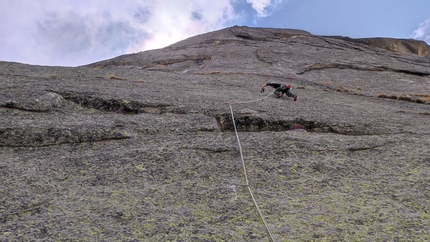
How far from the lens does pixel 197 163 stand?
6703 mm

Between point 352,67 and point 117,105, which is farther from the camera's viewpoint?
point 352,67

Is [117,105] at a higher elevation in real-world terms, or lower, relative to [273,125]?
higher

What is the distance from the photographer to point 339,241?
4.59m

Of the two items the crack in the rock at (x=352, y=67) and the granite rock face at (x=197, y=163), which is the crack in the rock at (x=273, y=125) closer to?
the granite rock face at (x=197, y=163)

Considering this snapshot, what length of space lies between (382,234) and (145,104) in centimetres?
675

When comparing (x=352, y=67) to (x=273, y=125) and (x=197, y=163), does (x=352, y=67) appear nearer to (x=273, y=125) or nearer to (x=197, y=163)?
(x=273, y=125)

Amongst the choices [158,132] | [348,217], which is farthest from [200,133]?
[348,217]

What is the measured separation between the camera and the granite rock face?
4871 mm

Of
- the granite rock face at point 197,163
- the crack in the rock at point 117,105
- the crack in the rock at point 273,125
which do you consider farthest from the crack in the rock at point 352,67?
the crack in the rock at point 117,105

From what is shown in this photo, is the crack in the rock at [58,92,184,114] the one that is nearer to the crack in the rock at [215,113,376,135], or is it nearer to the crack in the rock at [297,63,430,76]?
Result: the crack in the rock at [215,113,376,135]

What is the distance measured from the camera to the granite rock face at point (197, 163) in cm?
487

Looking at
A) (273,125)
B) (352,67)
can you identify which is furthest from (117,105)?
(352,67)

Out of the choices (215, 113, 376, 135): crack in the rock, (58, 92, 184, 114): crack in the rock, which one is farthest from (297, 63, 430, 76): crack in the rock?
(58, 92, 184, 114): crack in the rock

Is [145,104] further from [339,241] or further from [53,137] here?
[339,241]
